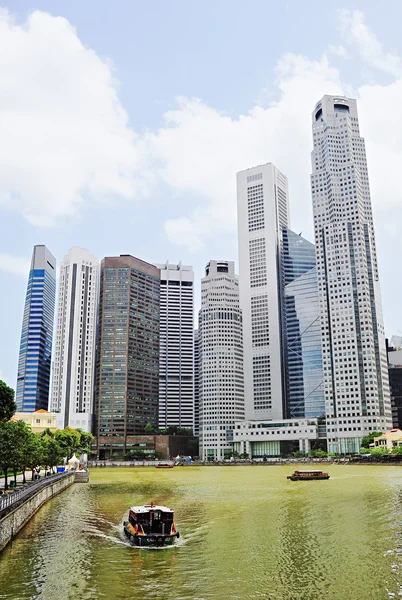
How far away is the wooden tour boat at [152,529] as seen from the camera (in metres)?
49.2

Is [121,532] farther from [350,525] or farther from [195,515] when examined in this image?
[350,525]

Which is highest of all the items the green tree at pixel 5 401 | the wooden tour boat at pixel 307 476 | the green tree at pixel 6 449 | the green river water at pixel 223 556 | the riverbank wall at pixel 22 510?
the green tree at pixel 5 401

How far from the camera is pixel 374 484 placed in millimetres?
105500

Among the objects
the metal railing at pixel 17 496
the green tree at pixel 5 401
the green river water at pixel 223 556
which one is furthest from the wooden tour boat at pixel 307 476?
the green tree at pixel 5 401

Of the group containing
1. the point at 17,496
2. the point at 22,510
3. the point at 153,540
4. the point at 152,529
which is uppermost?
the point at 17,496

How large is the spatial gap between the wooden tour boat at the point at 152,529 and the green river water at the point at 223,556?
130cm

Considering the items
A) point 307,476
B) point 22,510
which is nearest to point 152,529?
point 22,510

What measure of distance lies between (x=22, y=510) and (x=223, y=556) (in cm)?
2484

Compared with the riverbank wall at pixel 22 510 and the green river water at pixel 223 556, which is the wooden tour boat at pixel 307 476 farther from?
the riverbank wall at pixel 22 510

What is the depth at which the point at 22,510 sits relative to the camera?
192 ft

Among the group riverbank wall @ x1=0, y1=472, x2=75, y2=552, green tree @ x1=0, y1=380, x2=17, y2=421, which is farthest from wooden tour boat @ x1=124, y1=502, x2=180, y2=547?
green tree @ x1=0, y1=380, x2=17, y2=421

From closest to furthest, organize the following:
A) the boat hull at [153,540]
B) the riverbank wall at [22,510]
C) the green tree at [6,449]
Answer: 1. the riverbank wall at [22,510]
2. the boat hull at [153,540]
3. the green tree at [6,449]

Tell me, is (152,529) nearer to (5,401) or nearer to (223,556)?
(223,556)

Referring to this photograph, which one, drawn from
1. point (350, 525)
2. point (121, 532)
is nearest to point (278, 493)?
point (350, 525)
